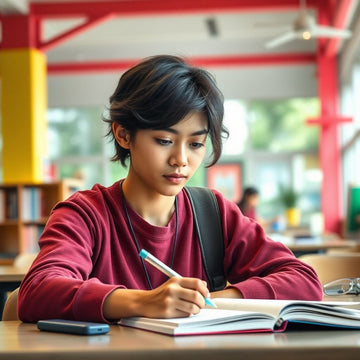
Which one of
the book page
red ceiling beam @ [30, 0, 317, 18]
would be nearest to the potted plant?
red ceiling beam @ [30, 0, 317, 18]

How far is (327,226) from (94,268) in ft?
33.2

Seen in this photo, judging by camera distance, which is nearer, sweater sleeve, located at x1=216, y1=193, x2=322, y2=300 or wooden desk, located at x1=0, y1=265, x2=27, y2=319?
sweater sleeve, located at x1=216, y1=193, x2=322, y2=300

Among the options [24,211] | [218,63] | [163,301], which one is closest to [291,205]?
[218,63]

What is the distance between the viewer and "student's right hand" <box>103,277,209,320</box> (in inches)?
46.5

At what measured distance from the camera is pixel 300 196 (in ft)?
42.8

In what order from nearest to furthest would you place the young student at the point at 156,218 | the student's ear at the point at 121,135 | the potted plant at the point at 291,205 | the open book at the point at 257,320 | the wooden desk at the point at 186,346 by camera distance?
the wooden desk at the point at 186,346 < the open book at the point at 257,320 < the young student at the point at 156,218 < the student's ear at the point at 121,135 < the potted plant at the point at 291,205

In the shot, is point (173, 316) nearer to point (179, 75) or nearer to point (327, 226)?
point (179, 75)

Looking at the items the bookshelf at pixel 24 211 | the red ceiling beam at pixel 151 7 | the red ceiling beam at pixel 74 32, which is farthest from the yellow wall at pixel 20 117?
the red ceiling beam at pixel 151 7

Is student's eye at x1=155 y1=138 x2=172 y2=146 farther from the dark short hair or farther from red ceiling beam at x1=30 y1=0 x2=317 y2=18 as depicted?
red ceiling beam at x1=30 y1=0 x2=317 y2=18

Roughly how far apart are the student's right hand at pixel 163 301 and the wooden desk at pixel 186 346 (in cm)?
8

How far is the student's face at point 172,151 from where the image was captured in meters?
1.57

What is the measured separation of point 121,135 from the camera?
174cm

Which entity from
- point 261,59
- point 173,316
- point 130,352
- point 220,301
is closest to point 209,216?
point 220,301

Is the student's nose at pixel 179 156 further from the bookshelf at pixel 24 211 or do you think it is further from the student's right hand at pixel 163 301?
the bookshelf at pixel 24 211
